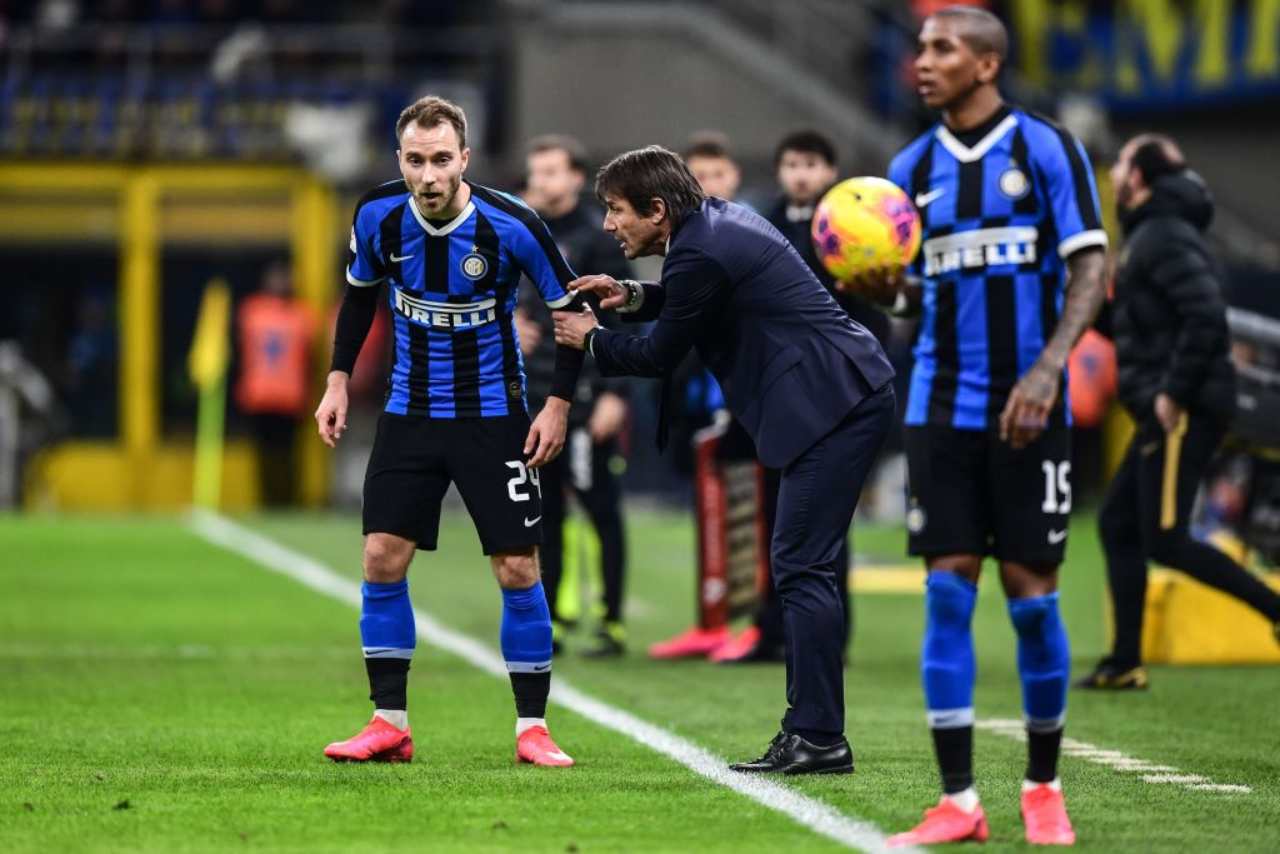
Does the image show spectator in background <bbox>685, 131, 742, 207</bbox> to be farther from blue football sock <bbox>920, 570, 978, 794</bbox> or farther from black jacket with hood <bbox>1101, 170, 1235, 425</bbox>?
blue football sock <bbox>920, 570, 978, 794</bbox>

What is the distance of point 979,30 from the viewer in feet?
21.3

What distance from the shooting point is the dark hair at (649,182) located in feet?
24.2

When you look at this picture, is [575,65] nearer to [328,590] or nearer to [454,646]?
[328,590]

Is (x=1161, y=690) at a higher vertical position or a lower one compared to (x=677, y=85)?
lower

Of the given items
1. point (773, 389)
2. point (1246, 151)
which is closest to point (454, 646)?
point (773, 389)

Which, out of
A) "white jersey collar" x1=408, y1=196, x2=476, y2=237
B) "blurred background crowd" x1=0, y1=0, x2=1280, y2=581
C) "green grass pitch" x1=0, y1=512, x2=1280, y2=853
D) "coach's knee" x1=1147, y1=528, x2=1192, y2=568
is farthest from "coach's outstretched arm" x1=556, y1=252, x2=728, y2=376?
"blurred background crowd" x1=0, y1=0, x2=1280, y2=581

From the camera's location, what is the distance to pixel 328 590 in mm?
15555

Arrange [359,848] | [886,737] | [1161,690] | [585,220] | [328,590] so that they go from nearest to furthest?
[359,848], [886,737], [1161,690], [585,220], [328,590]

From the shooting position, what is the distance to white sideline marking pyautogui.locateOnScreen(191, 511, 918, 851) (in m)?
6.52

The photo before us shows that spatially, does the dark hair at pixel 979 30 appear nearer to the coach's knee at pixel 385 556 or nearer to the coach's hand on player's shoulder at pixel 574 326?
the coach's hand on player's shoulder at pixel 574 326

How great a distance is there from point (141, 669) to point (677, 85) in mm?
15772

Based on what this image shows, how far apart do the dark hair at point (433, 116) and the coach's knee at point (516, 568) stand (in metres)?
1.31

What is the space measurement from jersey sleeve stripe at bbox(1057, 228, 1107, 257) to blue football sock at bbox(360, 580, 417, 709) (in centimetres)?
260

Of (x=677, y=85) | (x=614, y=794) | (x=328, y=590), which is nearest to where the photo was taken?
(x=614, y=794)
